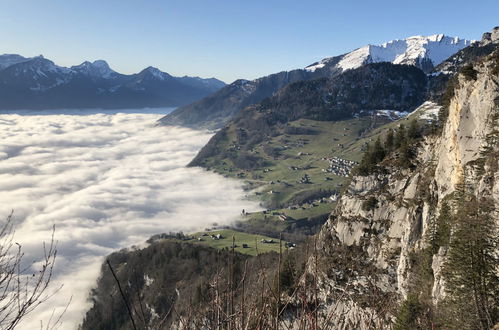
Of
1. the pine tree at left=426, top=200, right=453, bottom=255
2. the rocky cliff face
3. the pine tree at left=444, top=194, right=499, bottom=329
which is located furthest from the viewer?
the pine tree at left=426, top=200, right=453, bottom=255

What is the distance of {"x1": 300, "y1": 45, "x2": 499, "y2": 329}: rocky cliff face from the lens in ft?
143

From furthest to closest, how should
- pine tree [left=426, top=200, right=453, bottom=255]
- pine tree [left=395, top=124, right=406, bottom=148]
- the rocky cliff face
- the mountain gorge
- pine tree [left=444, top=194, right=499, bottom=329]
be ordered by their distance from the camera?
pine tree [left=395, top=124, right=406, bottom=148]
pine tree [left=426, top=200, right=453, bottom=255]
the rocky cliff face
pine tree [left=444, top=194, right=499, bottom=329]
the mountain gorge

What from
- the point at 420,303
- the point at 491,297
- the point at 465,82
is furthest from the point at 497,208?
the point at 465,82

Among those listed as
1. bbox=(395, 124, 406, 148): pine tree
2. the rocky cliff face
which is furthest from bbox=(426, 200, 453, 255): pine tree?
bbox=(395, 124, 406, 148): pine tree

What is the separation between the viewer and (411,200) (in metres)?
64.2

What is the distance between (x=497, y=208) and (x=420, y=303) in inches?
547

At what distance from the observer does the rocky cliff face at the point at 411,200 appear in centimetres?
4353

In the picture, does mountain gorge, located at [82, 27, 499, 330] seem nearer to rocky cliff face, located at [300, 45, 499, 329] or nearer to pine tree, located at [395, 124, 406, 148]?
rocky cliff face, located at [300, 45, 499, 329]

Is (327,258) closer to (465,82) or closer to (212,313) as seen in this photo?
(465,82)

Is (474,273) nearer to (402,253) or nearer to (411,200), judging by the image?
(402,253)

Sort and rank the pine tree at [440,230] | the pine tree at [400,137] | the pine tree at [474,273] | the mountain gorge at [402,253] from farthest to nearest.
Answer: the pine tree at [400,137] → the pine tree at [440,230] → the pine tree at [474,273] → the mountain gorge at [402,253]

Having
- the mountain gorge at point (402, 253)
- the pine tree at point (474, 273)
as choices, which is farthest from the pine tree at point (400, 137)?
the pine tree at point (474, 273)

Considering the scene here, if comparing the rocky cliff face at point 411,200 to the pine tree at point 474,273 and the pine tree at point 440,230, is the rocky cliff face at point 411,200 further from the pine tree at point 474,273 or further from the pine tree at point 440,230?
the pine tree at point 474,273

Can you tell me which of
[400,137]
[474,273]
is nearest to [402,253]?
[474,273]
